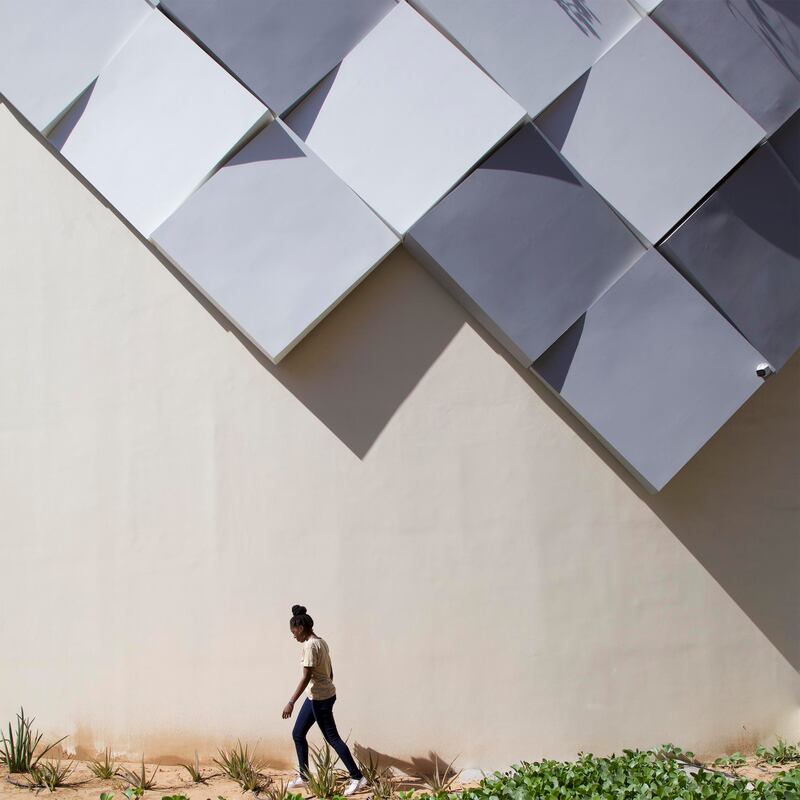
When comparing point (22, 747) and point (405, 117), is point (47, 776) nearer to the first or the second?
point (22, 747)

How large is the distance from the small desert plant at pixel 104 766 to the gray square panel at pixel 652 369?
4573 mm

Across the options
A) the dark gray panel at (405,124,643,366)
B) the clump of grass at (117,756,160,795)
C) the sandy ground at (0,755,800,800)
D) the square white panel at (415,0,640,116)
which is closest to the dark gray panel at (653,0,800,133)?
the square white panel at (415,0,640,116)

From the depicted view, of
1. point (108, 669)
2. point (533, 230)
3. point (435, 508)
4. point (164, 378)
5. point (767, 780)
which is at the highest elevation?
point (533, 230)

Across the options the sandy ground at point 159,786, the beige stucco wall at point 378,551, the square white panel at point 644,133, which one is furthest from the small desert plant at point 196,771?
the square white panel at point 644,133

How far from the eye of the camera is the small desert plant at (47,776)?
7207 millimetres

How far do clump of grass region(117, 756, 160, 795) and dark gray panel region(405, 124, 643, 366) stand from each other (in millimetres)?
4331

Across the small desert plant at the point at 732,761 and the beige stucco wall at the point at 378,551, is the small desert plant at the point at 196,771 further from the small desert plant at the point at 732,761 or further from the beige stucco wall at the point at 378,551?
the small desert plant at the point at 732,761

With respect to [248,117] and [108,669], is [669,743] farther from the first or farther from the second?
[248,117]

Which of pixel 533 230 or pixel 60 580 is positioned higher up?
pixel 533 230

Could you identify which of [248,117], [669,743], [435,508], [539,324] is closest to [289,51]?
[248,117]

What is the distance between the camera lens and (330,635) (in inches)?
300

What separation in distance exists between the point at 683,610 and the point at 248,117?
17.3 ft

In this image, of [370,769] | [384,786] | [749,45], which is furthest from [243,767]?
[749,45]

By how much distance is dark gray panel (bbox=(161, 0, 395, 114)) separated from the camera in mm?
7691
